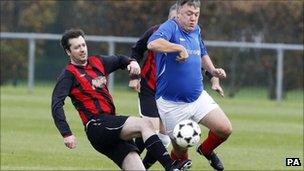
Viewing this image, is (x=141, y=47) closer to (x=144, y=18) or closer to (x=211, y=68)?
(x=211, y=68)

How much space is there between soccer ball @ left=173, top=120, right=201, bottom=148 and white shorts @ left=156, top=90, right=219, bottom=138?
590mm

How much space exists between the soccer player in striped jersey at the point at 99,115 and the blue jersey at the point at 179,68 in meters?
0.90

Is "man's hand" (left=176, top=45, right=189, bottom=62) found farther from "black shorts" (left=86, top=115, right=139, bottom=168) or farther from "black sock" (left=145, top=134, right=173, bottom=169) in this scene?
"black sock" (left=145, top=134, right=173, bottom=169)

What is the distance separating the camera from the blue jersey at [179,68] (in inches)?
415

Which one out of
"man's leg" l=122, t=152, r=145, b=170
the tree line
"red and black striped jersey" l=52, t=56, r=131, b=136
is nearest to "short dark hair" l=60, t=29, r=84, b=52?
"red and black striped jersey" l=52, t=56, r=131, b=136

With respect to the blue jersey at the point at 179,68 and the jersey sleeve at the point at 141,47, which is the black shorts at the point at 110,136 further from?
the jersey sleeve at the point at 141,47

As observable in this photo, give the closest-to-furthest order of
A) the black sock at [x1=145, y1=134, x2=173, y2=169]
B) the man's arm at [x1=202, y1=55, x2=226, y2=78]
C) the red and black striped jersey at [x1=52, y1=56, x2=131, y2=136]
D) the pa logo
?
the black sock at [x1=145, y1=134, x2=173, y2=169] < the red and black striped jersey at [x1=52, y1=56, x2=131, y2=136] < the man's arm at [x1=202, y1=55, x2=226, y2=78] < the pa logo

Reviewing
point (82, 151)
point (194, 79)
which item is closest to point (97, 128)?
point (194, 79)

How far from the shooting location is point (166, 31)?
1048 cm

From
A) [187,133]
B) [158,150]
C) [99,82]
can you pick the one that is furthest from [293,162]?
[99,82]

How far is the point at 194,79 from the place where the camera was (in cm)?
1067

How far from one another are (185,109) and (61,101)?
1929 millimetres

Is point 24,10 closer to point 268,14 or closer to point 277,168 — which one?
point 268,14

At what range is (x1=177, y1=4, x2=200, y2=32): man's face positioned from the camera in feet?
34.1
